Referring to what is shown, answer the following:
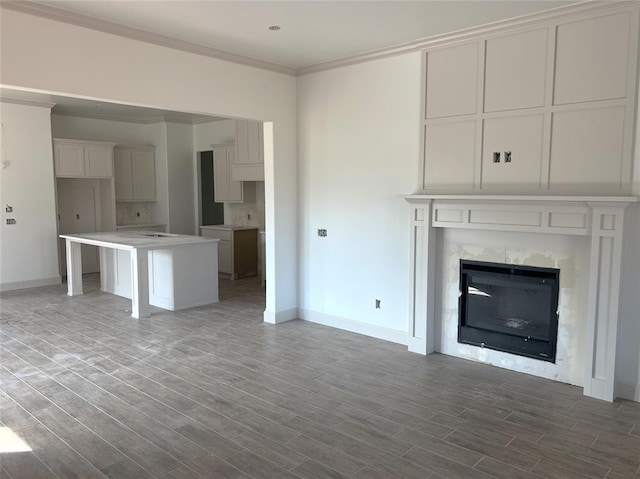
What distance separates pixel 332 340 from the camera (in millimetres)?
4965

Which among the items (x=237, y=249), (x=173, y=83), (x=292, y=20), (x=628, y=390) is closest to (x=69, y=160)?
(x=237, y=249)

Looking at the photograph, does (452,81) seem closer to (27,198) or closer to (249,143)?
(249,143)

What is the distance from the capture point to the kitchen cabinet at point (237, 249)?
817cm

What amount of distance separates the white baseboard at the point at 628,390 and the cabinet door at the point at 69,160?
8.07 metres

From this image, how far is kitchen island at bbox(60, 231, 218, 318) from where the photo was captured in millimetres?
5734

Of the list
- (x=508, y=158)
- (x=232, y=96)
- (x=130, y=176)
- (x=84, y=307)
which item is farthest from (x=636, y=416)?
(x=130, y=176)

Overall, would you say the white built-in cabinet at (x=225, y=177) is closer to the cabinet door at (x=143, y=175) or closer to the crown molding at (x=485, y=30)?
the cabinet door at (x=143, y=175)

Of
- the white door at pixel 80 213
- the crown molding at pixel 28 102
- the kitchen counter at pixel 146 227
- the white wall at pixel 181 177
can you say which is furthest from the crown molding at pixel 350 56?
the white door at pixel 80 213

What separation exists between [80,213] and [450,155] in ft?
23.0

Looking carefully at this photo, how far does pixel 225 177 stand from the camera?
8648 millimetres

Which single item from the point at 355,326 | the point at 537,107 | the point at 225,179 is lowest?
the point at 355,326

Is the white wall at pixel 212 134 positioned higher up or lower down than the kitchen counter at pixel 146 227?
higher up

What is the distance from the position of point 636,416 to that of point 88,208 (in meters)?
8.60

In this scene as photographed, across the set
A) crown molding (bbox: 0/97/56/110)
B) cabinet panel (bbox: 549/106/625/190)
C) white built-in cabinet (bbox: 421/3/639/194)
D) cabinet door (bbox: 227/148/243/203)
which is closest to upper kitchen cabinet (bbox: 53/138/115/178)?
crown molding (bbox: 0/97/56/110)
